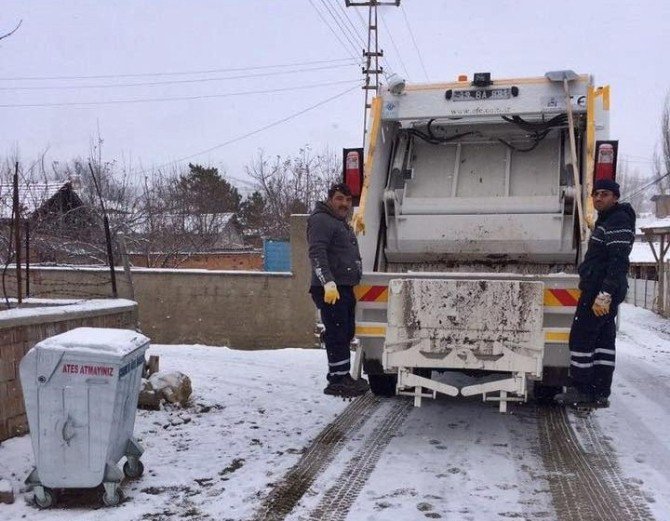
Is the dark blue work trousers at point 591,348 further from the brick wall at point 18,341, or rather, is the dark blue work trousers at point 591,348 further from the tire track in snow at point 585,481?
the brick wall at point 18,341

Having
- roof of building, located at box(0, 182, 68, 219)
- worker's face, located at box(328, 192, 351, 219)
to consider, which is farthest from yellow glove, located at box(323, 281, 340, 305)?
roof of building, located at box(0, 182, 68, 219)

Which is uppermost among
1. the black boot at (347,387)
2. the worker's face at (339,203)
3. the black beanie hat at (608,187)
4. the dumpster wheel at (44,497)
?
the black beanie hat at (608,187)

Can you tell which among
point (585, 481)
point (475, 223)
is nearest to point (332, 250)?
point (475, 223)

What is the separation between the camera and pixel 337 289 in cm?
530

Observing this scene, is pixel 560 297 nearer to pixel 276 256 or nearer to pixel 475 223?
pixel 475 223

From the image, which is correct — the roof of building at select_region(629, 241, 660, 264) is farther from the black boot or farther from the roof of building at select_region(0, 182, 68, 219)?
the black boot

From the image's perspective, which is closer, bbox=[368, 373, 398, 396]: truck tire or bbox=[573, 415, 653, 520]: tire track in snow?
bbox=[573, 415, 653, 520]: tire track in snow

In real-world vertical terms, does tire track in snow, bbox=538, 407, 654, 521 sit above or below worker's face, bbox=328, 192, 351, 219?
below

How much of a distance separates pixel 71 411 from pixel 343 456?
198 cm

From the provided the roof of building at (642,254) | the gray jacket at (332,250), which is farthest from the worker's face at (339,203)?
the roof of building at (642,254)

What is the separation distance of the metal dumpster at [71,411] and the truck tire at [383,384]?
3.11 meters

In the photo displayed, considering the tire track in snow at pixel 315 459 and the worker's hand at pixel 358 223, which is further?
the worker's hand at pixel 358 223

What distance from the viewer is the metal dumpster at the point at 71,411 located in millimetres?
3785

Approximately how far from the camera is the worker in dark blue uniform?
4.84m
